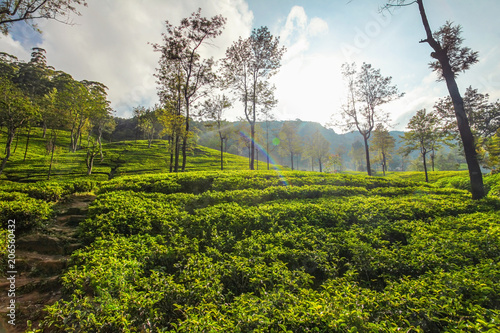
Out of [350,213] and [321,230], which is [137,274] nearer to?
[321,230]

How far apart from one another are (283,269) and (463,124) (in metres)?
13.3

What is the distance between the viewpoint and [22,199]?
8.95 metres

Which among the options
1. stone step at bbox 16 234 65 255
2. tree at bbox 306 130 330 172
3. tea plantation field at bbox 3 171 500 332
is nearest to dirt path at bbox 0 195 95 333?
stone step at bbox 16 234 65 255

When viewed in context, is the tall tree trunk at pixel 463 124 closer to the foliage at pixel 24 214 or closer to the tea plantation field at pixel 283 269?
the tea plantation field at pixel 283 269

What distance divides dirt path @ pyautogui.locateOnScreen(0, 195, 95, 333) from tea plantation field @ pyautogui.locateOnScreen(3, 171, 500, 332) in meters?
0.77

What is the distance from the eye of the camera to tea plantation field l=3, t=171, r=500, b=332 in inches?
130

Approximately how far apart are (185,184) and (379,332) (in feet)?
39.6

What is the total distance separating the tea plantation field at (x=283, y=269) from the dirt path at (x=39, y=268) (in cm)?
77

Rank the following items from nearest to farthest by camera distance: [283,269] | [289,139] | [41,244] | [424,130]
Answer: [283,269] < [41,244] < [424,130] < [289,139]

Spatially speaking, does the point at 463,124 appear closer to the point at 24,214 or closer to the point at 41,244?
the point at 41,244

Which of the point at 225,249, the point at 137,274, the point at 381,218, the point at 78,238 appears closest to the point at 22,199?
the point at 78,238

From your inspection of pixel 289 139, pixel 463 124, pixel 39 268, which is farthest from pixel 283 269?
pixel 289 139

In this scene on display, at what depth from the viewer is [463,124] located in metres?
10.9

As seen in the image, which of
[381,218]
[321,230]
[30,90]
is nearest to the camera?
[321,230]
